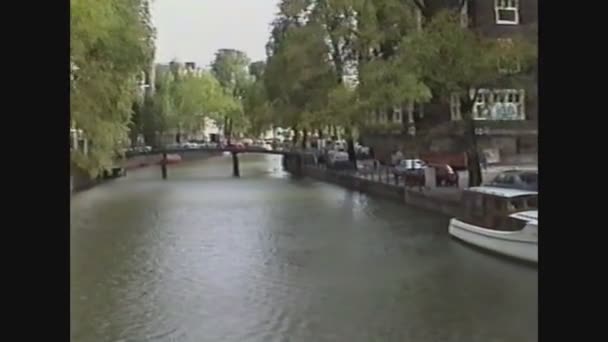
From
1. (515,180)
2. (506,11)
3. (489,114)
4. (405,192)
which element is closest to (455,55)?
(489,114)

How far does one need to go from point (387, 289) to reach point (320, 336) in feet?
4.08

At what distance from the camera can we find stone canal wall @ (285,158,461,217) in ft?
30.8

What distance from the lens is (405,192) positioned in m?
10.8

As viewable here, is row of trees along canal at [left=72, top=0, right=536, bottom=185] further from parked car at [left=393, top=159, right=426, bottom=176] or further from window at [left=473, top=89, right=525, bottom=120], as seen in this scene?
parked car at [left=393, top=159, right=426, bottom=176]

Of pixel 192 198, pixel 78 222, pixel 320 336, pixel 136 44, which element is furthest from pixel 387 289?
pixel 192 198

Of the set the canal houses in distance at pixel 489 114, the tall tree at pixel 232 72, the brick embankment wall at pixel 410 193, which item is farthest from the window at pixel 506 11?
the tall tree at pixel 232 72

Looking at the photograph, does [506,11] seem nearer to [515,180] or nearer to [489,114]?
[489,114]

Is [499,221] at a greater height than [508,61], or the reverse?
[508,61]

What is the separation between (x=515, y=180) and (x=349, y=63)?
16.1ft

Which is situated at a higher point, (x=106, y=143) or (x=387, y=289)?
(x=106, y=143)

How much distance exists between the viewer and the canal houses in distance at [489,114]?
27.8 ft

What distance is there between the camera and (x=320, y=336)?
4.59 metres

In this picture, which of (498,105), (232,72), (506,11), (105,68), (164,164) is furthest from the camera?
(232,72)
